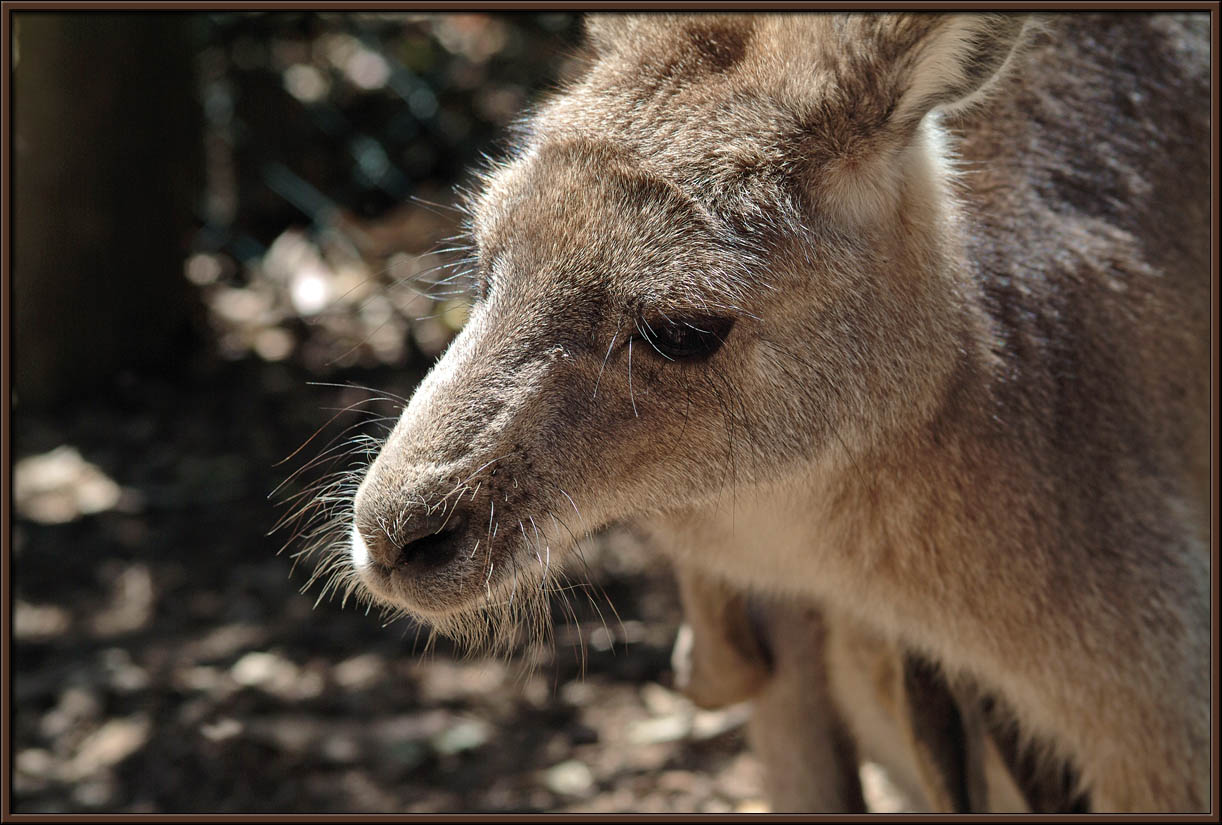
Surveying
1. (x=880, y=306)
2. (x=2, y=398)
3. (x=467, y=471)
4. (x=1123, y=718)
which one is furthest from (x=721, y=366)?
(x=2, y=398)

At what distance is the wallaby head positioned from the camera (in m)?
2.31

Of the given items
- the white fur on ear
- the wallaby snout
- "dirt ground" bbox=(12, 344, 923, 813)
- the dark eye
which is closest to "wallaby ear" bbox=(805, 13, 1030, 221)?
the white fur on ear

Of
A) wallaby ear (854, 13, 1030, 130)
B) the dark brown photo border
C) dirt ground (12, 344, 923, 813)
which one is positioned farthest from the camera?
dirt ground (12, 344, 923, 813)

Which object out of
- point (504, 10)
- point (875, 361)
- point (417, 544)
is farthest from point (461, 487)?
point (504, 10)

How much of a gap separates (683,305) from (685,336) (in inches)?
2.9

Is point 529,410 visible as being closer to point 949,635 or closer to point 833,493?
point 833,493

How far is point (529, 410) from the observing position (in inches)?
91.4

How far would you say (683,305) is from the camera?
2340mm

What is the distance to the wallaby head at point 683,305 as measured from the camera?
2.31 meters

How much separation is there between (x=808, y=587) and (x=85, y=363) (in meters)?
4.07

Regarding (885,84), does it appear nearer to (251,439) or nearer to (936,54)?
(936,54)

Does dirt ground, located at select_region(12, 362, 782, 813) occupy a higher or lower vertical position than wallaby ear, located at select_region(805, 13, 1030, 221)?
lower

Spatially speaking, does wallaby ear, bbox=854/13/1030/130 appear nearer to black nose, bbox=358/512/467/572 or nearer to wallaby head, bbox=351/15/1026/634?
wallaby head, bbox=351/15/1026/634

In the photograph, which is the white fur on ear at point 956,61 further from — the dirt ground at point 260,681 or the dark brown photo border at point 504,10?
the dirt ground at point 260,681
